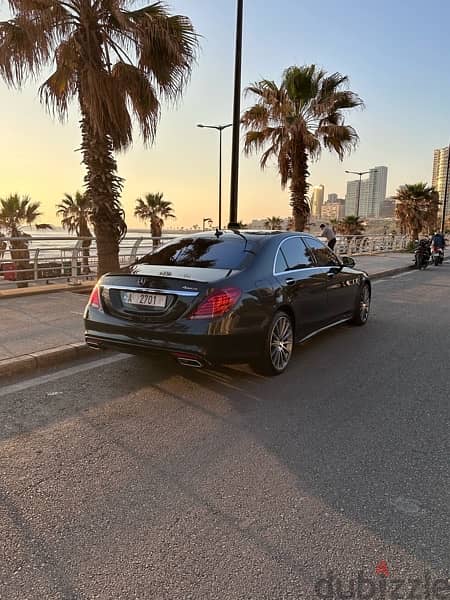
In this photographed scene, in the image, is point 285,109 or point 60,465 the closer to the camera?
point 60,465

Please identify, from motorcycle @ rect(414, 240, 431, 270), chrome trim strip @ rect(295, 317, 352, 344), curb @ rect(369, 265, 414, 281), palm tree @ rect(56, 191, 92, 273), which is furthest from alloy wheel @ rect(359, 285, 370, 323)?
palm tree @ rect(56, 191, 92, 273)

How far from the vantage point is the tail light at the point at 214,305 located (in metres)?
4.34

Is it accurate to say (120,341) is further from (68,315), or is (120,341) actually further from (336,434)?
(68,315)

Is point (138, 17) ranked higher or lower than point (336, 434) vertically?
higher

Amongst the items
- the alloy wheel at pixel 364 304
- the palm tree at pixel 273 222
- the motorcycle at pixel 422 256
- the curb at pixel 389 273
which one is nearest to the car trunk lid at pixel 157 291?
the alloy wheel at pixel 364 304

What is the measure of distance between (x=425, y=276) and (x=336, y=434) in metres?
14.4

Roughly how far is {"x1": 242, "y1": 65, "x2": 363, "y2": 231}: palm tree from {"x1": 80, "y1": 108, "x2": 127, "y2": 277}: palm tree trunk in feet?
30.5

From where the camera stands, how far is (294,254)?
572cm

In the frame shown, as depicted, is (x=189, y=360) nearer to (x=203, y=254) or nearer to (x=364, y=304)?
(x=203, y=254)

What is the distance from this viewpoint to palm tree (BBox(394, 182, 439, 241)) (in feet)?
124

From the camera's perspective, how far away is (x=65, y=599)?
6.68 ft

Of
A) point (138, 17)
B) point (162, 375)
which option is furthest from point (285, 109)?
point (162, 375)

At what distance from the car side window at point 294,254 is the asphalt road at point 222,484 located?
1.23 m

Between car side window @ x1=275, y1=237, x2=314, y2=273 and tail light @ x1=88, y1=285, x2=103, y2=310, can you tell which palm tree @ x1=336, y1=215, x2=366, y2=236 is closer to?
car side window @ x1=275, y1=237, x2=314, y2=273
